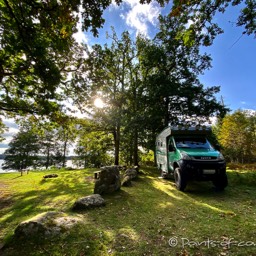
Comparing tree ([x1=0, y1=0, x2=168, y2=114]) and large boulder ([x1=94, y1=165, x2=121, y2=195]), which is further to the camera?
large boulder ([x1=94, y1=165, x2=121, y2=195])

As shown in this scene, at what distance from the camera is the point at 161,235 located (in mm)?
4430

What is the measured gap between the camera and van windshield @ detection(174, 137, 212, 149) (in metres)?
9.77

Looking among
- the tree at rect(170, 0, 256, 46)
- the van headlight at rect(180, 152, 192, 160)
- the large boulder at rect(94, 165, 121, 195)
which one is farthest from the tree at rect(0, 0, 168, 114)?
the van headlight at rect(180, 152, 192, 160)

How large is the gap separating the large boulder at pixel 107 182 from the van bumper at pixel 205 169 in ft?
10.0

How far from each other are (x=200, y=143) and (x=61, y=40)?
7893mm

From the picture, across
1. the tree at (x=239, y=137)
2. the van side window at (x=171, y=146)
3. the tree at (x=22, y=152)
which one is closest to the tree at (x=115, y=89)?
the van side window at (x=171, y=146)

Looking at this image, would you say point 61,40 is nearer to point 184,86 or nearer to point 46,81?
point 46,81

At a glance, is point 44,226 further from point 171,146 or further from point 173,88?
point 173,88

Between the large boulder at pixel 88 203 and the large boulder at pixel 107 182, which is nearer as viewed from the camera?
the large boulder at pixel 88 203

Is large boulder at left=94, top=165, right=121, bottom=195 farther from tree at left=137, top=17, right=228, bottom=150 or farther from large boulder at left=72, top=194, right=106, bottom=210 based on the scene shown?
tree at left=137, top=17, right=228, bottom=150

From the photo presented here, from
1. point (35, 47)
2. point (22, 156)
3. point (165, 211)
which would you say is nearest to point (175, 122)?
point (165, 211)

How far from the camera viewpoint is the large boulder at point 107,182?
8.10 meters

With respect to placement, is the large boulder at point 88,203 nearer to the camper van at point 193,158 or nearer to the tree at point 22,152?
the camper van at point 193,158

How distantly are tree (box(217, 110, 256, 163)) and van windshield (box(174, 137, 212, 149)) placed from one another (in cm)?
2716
